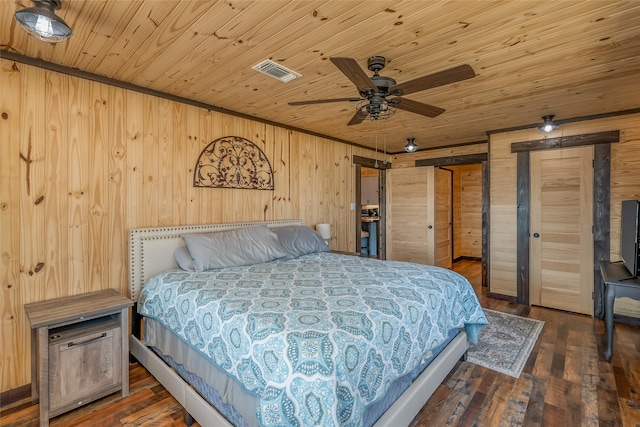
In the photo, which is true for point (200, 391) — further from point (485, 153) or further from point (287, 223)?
point (485, 153)

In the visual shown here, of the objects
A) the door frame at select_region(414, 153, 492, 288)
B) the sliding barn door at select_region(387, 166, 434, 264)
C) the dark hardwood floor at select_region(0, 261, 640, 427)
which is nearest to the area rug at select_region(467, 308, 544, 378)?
the dark hardwood floor at select_region(0, 261, 640, 427)

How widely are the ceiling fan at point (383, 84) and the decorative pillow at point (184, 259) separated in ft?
5.63

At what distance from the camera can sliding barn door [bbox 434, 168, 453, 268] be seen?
5.67m

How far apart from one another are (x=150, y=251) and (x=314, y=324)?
1.96m

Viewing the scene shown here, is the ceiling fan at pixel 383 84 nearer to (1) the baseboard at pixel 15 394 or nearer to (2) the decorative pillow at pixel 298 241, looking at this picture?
(2) the decorative pillow at pixel 298 241

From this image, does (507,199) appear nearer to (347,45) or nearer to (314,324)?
(347,45)

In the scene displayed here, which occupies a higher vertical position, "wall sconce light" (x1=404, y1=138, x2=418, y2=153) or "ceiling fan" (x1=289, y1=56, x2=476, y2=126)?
"wall sconce light" (x1=404, y1=138, x2=418, y2=153)

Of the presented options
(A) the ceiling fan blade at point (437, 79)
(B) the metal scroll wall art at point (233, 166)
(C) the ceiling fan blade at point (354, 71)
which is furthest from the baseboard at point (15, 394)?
(A) the ceiling fan blade at point (437, 79)

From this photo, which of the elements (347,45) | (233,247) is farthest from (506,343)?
(347,45)

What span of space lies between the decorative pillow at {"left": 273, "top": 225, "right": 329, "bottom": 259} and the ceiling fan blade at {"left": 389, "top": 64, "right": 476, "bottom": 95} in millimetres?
1985

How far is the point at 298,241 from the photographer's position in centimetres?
351

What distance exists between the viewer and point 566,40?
1.96 meters

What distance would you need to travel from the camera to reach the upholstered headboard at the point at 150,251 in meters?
2.61

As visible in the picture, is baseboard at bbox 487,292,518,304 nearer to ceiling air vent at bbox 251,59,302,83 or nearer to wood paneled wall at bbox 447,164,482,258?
wood paneled wall at bbox 447,164,482,258
